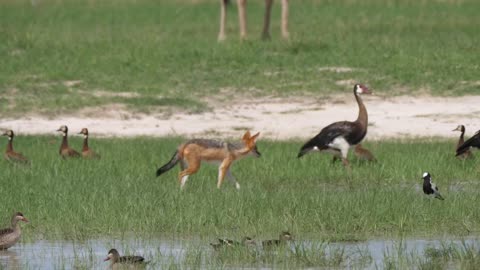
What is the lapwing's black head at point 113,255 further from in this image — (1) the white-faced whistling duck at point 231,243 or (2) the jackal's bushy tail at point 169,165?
(2) the jackal's bushy tail at point 169,165

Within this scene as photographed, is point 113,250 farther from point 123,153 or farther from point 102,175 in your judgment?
point 123,153

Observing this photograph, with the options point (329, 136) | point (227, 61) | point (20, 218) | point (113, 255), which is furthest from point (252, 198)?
point (227, 61)

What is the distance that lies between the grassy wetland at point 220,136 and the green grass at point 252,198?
0.02 m

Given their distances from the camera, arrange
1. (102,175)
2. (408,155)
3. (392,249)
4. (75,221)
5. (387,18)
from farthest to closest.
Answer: (387,18) < (408,155) < (102,175) < (75,221) < (392,249)

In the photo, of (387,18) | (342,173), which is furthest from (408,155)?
(387,18)

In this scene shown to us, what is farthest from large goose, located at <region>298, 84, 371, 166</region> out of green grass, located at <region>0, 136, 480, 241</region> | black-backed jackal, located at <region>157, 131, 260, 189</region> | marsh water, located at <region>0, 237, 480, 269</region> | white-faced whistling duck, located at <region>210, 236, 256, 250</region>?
white-faced whistling duck, located at <region>210, 236, 256, 250</region>

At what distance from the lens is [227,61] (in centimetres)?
2312

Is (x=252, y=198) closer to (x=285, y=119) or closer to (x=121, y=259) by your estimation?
(x=121, y=259)

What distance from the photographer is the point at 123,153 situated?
17.0 metres

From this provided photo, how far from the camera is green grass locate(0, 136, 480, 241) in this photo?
1205 cm

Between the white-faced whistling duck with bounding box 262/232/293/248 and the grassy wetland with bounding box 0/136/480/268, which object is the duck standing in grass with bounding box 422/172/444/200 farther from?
the white-faced whistling duck with bounding box 262/232/293/248

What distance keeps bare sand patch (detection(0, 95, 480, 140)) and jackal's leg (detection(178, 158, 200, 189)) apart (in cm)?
484

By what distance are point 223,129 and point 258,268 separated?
9434 mm

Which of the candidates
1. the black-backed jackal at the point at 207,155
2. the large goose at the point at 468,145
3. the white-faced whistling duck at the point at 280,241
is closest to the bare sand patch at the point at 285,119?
the large goose at the point at 468,145
